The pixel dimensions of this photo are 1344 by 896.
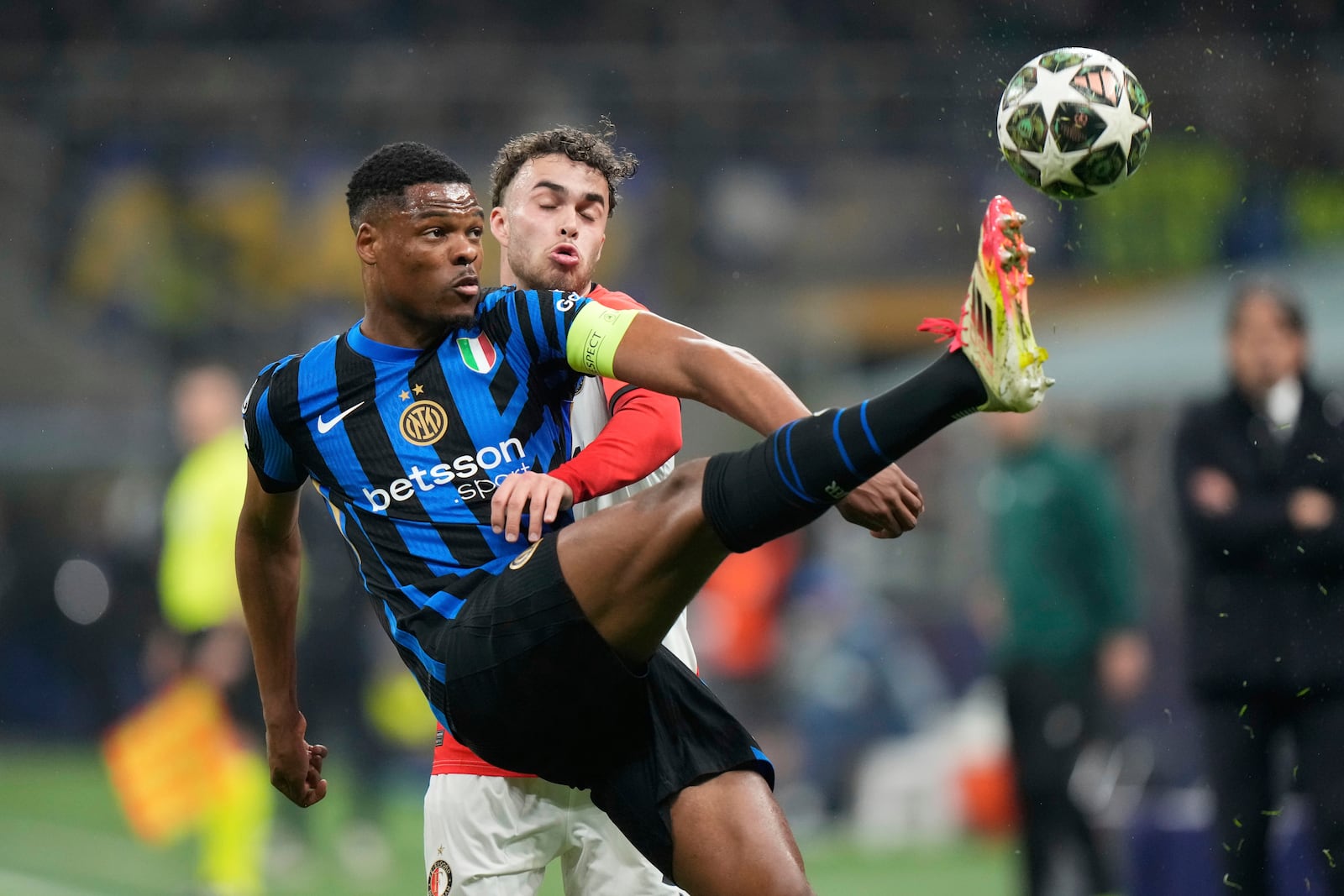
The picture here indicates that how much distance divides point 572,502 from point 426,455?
1.06ft

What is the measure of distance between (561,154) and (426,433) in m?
1.02

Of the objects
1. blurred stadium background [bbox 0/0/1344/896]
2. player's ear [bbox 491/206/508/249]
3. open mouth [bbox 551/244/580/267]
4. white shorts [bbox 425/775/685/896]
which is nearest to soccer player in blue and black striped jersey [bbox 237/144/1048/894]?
white shorts [bbox 425/775/685/896]

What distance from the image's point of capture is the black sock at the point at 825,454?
2424 mm

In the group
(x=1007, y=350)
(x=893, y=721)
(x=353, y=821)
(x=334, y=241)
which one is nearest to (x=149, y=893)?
(x=353, y=821)

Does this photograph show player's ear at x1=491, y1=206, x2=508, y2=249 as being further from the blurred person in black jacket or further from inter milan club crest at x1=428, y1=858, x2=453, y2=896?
the blurred person in black jacket

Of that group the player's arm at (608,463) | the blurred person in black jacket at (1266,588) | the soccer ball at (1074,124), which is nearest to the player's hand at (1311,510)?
the blurred person in black jacket at (1266,588)

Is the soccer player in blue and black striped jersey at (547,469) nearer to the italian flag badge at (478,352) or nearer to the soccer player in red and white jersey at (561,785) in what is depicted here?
the italian flag badge at (478,352)

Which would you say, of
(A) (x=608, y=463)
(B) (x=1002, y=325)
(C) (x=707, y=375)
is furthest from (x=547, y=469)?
(B) (x=1002, y=325)

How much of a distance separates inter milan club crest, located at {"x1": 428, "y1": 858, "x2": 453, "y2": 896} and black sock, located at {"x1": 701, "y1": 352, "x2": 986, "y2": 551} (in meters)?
1.13

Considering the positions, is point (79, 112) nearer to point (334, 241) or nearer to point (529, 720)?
point (334, 241)

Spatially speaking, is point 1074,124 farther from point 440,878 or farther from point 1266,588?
point 1266,588

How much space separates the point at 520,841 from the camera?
10.5ft

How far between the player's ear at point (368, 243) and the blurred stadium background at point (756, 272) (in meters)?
5.31

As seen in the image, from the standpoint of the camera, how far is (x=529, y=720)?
2822 millimetres
